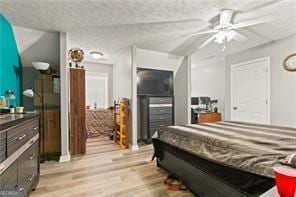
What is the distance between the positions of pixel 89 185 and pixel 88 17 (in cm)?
241

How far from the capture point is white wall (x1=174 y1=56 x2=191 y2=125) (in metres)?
4.41

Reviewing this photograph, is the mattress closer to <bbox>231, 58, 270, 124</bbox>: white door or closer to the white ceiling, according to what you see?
the white ceiling

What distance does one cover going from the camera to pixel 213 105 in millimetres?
5523

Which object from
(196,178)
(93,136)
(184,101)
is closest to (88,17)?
(196,178)

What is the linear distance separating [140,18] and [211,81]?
13.5 feet

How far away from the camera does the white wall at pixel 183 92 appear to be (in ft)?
14.5

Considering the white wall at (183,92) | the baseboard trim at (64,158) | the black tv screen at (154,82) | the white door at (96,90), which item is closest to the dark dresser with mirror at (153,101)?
the black tv screen at (154,82)

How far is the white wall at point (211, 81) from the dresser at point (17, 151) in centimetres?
513

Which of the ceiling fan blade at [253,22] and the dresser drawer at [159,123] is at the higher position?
the ceiling fan blade at [253,22]

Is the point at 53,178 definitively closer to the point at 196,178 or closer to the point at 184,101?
the point at 196,178

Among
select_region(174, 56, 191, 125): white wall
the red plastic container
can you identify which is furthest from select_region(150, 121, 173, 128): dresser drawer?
the red plastic container

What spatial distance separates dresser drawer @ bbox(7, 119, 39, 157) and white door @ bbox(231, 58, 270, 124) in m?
4.52

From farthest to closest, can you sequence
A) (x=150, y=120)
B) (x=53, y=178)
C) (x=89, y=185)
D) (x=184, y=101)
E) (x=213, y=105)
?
(x=213, y=105) → (x=184, y=101) → (x=150, y=120) → (x=53, y=178) → (x=89, y=185)

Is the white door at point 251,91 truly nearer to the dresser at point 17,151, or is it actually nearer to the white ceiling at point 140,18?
the white ceiling at point 140,18
